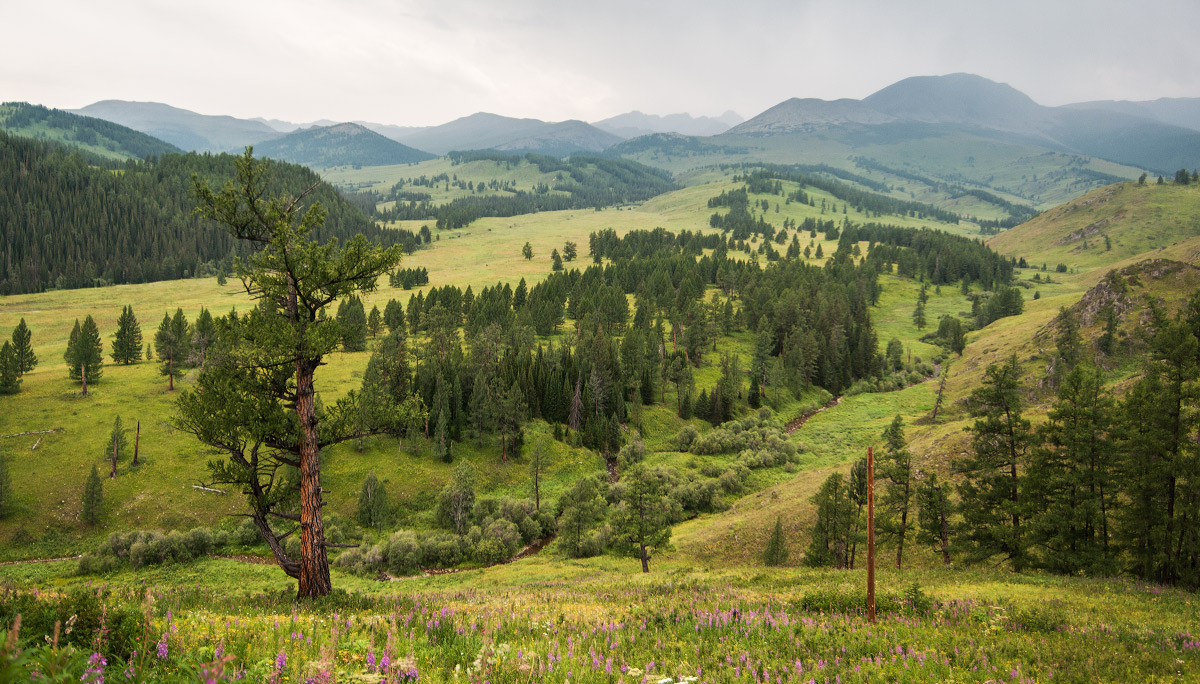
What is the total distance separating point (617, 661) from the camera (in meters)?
9.07

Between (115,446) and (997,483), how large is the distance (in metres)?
80.1

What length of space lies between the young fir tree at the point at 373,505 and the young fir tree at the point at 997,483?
54.0 meters

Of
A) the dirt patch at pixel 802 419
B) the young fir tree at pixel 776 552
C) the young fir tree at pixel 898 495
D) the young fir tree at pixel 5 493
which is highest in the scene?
the young fir tree at pixel 898 495

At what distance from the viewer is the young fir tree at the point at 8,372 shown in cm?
6775

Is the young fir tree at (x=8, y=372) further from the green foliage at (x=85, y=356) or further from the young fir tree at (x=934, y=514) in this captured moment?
the young fir tree at (x=934, y=514)

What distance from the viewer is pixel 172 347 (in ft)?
257

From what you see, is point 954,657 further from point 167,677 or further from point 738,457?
point 738,457

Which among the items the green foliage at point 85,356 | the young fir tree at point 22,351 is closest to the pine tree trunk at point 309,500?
the green foliage at point 85,356

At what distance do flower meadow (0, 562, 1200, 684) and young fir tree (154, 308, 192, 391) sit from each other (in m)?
81.9

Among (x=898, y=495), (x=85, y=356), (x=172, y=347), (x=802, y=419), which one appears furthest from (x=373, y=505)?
(x=802, y=419)

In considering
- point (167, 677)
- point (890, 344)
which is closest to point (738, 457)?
point (890, 344)

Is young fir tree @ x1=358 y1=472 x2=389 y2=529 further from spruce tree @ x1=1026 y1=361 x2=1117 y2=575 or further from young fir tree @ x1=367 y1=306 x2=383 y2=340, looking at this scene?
young fir tree @ x1=367 y1=306 x2=383 y2=340

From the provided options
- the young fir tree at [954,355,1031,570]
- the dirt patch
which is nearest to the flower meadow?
the young fir tree at [954,355,1031,570]

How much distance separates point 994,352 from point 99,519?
457ft
